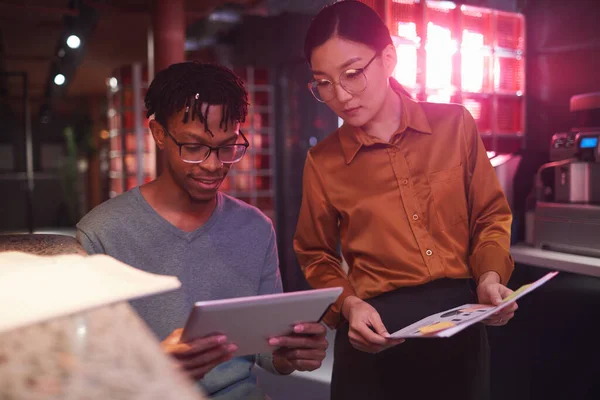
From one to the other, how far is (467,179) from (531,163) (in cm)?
148

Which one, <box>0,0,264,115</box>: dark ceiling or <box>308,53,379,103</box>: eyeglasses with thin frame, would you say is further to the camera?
<box>0,0,264,115</box>: dark ceiling

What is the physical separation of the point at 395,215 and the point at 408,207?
0.04 m

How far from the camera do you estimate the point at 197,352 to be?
97 centimetres

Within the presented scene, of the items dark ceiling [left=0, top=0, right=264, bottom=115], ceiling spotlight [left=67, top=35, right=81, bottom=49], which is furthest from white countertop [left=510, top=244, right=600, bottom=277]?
ceiling spotlight [left=67, top=35, right=81, bottom=49]

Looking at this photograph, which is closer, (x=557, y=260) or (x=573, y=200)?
(x=557, y=260)

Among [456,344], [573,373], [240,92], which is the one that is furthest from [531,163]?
[240,92]

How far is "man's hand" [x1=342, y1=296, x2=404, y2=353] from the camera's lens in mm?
1286

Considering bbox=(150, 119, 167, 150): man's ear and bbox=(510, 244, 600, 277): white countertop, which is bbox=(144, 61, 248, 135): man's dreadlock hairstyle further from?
bbox=(510, 244, 600, 277): white countertop

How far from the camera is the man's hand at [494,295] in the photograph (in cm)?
131

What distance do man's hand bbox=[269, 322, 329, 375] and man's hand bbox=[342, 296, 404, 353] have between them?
11 centimetres

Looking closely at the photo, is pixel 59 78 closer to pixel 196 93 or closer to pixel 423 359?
pixel 196 93

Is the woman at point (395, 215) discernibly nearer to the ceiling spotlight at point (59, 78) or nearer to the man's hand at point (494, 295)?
the man's hand at point (494, 295)

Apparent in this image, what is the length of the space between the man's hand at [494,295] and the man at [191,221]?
0.52 metres

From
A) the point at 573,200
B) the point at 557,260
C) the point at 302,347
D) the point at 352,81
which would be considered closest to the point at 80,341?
the point at 302,347
